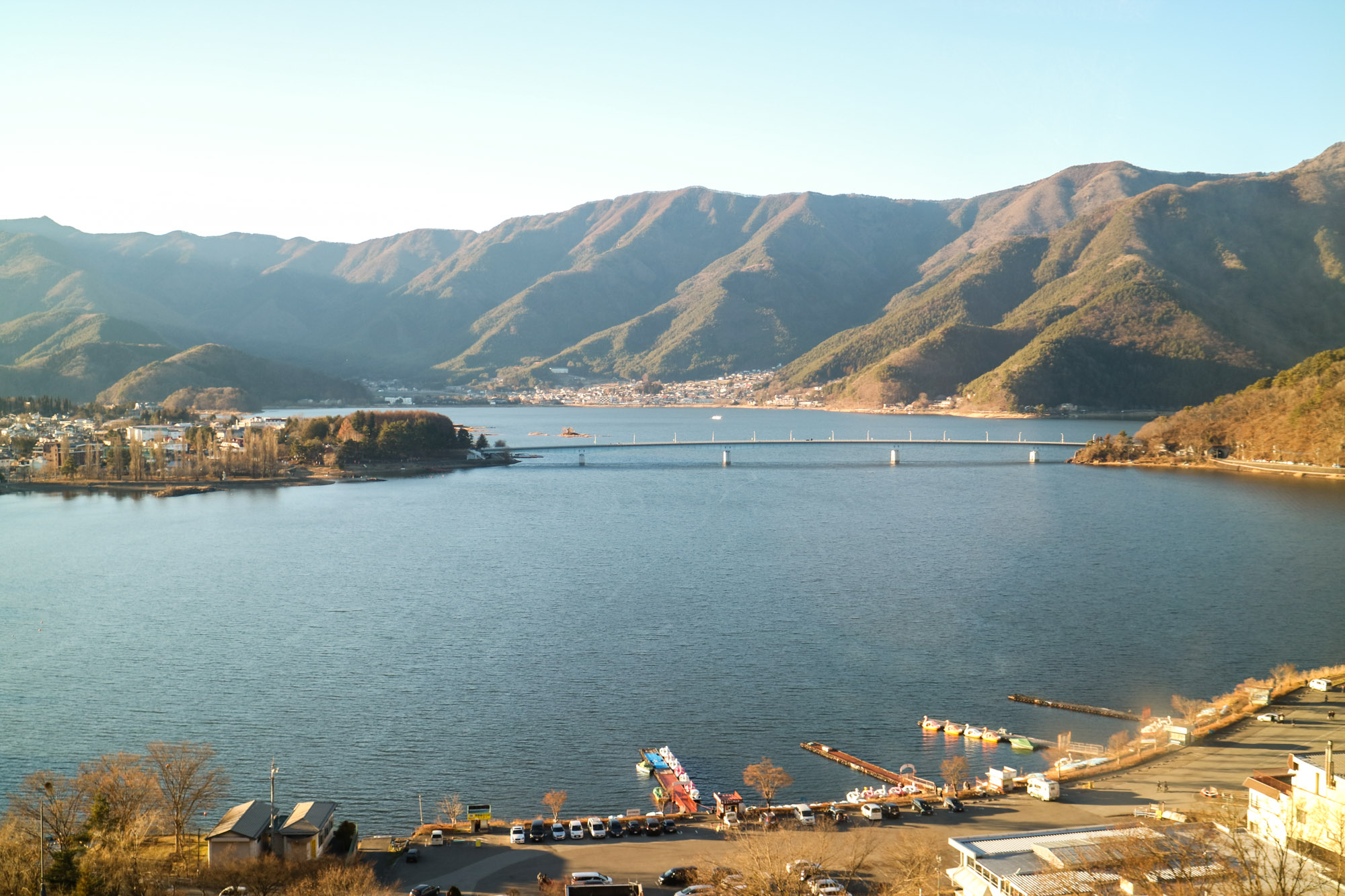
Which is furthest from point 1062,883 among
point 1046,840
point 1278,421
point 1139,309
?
point 1139,309

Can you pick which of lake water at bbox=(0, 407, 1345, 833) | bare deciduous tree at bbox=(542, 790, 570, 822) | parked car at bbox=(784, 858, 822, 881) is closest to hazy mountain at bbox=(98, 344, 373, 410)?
lake water at bbox=(0, 407, 1345, 833)

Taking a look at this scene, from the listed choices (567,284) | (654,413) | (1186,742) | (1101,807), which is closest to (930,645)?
(1186,742)

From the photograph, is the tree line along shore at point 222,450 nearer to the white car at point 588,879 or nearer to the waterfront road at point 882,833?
the waterfront road at point 882,833

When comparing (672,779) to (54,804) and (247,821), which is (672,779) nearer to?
(247,821)

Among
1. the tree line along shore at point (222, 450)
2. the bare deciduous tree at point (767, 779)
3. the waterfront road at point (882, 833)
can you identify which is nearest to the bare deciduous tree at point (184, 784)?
the waterfront road at point (882, 833)

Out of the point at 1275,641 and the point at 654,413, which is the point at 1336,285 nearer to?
the point at 654,413
